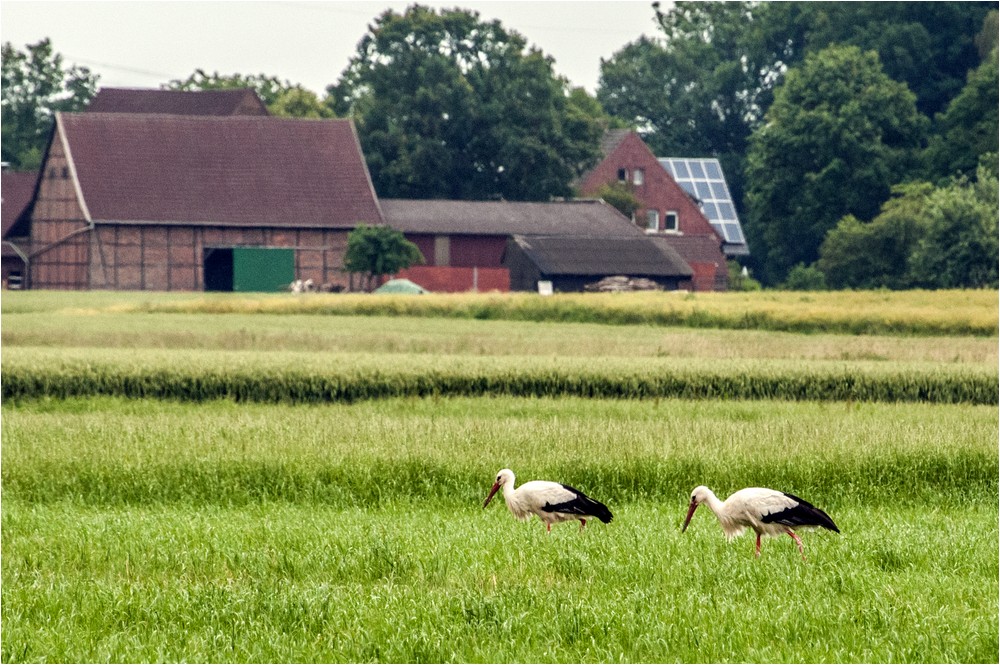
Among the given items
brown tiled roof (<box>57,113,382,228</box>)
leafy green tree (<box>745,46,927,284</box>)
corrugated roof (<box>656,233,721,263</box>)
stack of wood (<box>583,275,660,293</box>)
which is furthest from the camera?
corrugated roof (<box>656,233,721,263</box>)

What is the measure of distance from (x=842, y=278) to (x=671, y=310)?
37.2 meters

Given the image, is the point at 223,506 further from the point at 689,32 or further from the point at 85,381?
the point at 689,32

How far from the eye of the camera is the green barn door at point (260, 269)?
85938 mm

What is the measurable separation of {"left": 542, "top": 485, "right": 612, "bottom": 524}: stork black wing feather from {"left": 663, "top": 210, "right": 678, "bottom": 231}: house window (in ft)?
334

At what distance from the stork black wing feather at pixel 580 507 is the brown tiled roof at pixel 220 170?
75.8 m

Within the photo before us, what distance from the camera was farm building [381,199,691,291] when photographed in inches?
3565

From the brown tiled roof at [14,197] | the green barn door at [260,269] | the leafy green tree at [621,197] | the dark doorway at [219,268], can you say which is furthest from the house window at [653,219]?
the brown tiled roof at [14,197]

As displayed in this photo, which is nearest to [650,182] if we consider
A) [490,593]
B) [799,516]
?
[799,516]

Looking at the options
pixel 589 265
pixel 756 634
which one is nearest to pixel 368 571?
pixel 756 634

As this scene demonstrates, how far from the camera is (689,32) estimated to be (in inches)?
5271

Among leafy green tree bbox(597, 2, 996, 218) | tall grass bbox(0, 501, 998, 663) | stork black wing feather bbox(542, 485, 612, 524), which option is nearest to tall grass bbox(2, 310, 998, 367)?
tall grass bbox(0, 501, 998, 663)

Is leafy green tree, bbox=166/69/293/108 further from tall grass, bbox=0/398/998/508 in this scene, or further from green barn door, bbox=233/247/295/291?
tall grass, bbox=0/398/998/508

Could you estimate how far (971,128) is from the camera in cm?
9569

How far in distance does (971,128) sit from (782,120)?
39.7 ft
